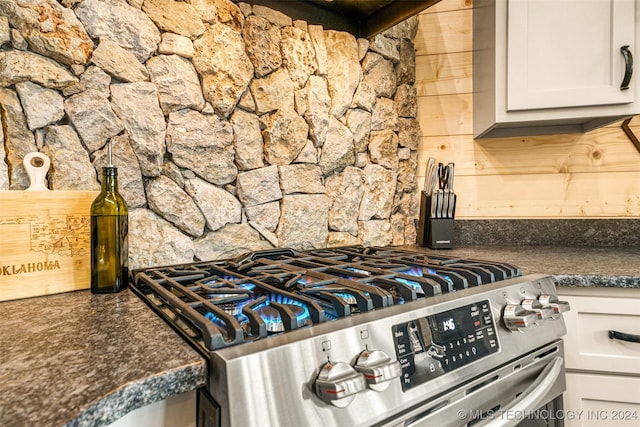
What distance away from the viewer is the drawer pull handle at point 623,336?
965mm

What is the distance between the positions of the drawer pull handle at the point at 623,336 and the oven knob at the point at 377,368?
2.62ft

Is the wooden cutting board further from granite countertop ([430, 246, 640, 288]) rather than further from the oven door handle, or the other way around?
granite countertop ([430, 246, 640, 288])

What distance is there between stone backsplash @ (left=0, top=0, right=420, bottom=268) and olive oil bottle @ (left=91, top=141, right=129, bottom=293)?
15cm

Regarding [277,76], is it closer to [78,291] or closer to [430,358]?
[78,291]

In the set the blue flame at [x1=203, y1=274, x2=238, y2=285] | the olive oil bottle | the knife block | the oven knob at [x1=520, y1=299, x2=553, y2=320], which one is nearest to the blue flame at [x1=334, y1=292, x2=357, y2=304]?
the blue flame at [x1=203, y1=274, x2=238, y2=285]

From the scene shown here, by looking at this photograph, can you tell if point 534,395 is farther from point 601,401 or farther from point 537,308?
point 601,401

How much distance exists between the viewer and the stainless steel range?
49 cm

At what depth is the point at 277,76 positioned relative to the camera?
1.32m

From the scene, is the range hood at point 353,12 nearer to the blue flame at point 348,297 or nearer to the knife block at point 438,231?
the knife block at point 438,231

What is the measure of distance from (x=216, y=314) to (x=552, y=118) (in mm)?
1365

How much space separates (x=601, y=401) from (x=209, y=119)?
1376mm

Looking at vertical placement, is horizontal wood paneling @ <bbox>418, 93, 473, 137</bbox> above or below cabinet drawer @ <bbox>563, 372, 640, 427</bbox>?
above

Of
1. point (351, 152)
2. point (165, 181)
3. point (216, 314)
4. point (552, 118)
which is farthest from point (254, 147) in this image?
point (552, 118)

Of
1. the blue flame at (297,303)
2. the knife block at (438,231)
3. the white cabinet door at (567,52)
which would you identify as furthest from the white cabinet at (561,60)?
the blue flame at (297,303)
